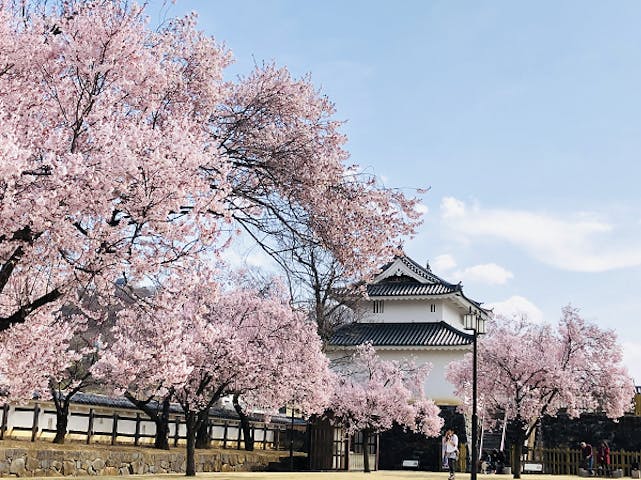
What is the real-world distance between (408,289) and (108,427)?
22.5 metres

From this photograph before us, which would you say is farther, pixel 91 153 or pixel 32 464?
pixel 32 464

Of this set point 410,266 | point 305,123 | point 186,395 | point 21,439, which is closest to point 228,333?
point 186,395

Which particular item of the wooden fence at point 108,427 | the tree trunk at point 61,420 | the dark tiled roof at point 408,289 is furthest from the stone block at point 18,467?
the dark tiled roof at point 408,289

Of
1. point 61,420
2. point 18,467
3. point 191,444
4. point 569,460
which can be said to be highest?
point 61,420

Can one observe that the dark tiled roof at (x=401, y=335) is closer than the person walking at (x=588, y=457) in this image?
No

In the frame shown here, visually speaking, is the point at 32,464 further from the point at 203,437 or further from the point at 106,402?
the point at 203,437

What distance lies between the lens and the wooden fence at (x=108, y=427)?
77.5 feet

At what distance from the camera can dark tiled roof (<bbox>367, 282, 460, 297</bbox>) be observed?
43.5m

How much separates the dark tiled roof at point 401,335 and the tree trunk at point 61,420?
19.1 meters

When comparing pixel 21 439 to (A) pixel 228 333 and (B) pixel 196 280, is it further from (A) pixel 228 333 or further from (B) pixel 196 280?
(B) pixel 196 280

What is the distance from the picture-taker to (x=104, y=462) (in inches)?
904

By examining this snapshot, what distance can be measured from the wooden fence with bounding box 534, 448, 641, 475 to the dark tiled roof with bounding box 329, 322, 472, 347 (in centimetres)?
736

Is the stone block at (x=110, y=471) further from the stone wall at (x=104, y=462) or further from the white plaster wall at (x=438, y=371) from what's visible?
the white plaster wall at (x=438, y=371)

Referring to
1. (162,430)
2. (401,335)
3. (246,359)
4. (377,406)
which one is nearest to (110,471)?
(162,430)
